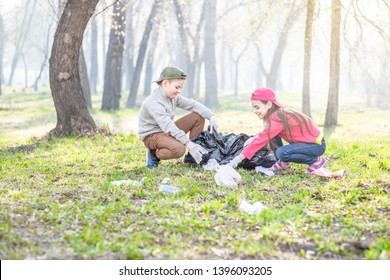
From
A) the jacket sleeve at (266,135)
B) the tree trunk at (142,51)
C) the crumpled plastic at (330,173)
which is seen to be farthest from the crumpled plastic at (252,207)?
the tree trunk at (142,51)

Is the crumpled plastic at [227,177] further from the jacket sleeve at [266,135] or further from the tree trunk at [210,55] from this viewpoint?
the tree trunk at [210,55]

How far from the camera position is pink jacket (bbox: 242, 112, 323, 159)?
18.8 feet

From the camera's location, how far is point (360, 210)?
14.9ft

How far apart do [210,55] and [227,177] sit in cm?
1939

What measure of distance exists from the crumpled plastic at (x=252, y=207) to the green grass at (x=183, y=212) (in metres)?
0.06

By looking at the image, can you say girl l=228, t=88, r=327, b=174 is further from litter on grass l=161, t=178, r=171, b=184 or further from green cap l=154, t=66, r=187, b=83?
green cap l=154, t=66, r=187, b=83

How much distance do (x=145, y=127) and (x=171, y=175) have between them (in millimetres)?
880

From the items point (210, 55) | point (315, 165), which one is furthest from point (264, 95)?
point (210, 55)

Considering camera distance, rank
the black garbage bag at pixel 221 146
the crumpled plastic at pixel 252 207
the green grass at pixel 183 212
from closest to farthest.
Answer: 1. the green grass at pixel 183 212
2. the crumpled plastic at pixel 252 207
3. the black garbage bag at pixel 221 146

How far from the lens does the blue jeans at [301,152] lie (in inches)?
232

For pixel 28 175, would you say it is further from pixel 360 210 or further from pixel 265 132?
pixel 360 210

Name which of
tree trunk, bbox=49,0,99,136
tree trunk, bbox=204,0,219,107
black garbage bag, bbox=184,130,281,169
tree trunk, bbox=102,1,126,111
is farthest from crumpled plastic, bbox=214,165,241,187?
tree trunk, bbox=204,0,219,107

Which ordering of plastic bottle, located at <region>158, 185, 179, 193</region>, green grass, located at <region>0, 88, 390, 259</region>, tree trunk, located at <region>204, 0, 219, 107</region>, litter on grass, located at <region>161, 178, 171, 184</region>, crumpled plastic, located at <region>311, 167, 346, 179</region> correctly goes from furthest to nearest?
tree trunk, located at <region>204, 0, 219, 107</region> < crumpled plastic, located at <region>311, 167, 346, 179</region> < litter on grass, located at <region>161, 178, 171, 184</region> < plastic bottle, located at <region>158, 185, 179, 193</region> < green grass, located at <region>0, 88, 390, 259</region>

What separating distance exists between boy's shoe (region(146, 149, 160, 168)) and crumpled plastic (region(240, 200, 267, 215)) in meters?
2.29
